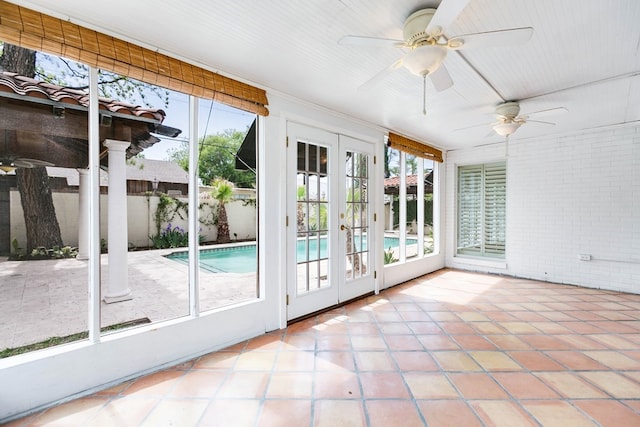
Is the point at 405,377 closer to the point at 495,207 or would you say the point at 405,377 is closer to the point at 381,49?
the point at 381,49

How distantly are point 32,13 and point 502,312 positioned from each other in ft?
14.8

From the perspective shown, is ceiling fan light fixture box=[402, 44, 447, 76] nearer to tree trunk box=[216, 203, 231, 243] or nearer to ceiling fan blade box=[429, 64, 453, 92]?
ceiling fan blade box=[429, 64, 453, 92]

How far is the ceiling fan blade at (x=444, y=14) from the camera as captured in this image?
1.26 metres

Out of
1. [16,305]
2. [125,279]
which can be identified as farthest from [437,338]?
[16,305]

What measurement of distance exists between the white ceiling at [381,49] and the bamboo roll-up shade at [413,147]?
82 centimetres

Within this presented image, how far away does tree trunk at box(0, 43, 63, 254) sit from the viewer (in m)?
2.91

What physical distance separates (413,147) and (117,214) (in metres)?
4.10

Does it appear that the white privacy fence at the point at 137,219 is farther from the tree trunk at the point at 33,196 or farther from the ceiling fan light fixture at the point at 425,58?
the ceiling fan light fixture at the point at 425,58

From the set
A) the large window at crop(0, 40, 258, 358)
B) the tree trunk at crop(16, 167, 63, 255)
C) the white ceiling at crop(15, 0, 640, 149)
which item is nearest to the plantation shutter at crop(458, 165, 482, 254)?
the white ceiling at crop(15, 0, 640, 149)

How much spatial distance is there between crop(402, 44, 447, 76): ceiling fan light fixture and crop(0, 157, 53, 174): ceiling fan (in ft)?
12.7

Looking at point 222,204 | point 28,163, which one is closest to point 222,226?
point 222,204

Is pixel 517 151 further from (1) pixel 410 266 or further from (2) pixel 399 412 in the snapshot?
(2) pixel 399 412

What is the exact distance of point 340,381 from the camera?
1888 millimetres

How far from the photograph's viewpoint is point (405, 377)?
76.0 inches
